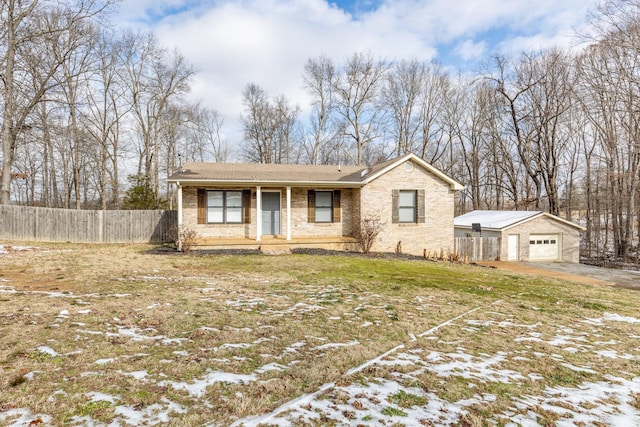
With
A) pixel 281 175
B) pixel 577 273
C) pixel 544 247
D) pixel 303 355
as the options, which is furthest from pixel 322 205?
pixel 544 247

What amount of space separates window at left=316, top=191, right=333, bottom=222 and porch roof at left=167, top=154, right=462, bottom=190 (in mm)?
722

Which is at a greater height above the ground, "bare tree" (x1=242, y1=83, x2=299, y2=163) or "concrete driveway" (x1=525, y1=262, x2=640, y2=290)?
"bare tree" (x1=242, y1=83, x2=299, y2=163)

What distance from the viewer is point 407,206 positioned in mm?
14562

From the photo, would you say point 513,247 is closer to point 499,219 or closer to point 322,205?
point 499,219

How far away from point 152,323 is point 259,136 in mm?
29922

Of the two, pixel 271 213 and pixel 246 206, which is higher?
pixel 246 206

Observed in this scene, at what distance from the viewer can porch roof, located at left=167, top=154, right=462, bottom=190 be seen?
13.0m

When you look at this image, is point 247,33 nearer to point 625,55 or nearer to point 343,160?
point 625,55

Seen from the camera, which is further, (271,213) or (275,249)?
(271,213)

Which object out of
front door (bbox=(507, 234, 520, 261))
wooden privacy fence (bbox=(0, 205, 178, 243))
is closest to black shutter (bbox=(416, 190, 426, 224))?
front door (bbox=(507, 234, 520, 261))

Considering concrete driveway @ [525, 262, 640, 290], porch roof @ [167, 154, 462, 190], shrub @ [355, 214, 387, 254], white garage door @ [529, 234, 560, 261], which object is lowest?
concrete driveway @ [525, 262, 640, 290]

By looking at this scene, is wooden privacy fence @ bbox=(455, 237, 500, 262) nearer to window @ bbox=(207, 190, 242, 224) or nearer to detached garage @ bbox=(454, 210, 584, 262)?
detached garage @ bbox=(454, 210, 584, 262)

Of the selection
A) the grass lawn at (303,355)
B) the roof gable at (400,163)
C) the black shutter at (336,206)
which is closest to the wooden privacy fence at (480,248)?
the roof gable at (400,163)

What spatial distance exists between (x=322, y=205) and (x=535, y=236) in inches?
475
